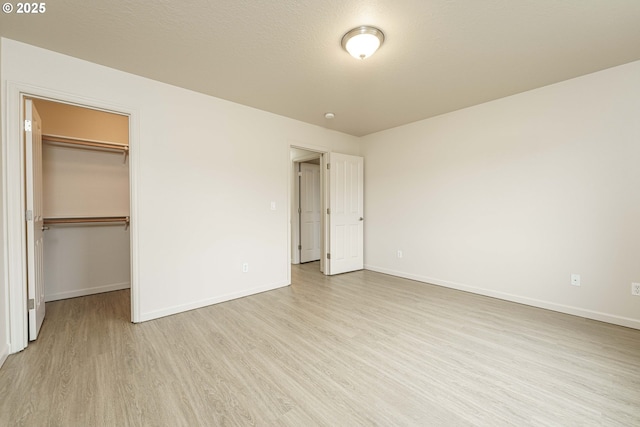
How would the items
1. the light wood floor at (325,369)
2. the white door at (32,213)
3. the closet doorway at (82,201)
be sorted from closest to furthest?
the light wood floor at (325,369) → the white door at (32,213) → the closet doorway at (82,201)

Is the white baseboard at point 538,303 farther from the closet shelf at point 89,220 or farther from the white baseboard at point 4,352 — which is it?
the white baseboard at point 4,352

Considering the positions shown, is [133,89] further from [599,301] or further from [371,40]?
[599,301]

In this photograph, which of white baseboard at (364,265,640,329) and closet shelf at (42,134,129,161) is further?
closet shelf at (42,134,129,161)

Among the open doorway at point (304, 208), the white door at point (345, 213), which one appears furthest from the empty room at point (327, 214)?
the open doorway at point (304, 208)

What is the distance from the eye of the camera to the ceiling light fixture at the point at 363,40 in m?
1.97

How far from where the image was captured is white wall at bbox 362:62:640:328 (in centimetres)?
256

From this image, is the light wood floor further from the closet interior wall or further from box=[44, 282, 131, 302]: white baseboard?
the closet interior wall

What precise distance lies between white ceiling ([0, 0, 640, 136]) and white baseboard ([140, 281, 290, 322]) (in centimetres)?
244

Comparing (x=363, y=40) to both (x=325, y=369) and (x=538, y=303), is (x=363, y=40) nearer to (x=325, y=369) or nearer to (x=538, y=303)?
(x=325, y=369)

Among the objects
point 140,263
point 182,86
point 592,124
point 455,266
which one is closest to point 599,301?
point 455,266

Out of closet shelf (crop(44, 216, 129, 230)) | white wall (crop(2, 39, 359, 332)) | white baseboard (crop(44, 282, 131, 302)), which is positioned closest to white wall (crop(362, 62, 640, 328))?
white wall (crop(2, 39, 359, 332))

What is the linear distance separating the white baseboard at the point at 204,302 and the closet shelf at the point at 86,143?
229cm

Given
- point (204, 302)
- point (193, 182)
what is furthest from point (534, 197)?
point (204, 302)

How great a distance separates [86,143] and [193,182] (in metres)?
1.61
